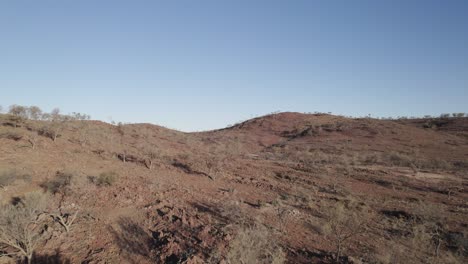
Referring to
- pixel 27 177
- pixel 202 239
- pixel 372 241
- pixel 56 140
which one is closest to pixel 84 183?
pixel 27 177

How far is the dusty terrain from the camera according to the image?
7.38m

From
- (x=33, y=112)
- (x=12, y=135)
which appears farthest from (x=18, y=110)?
(x=12, y=135)

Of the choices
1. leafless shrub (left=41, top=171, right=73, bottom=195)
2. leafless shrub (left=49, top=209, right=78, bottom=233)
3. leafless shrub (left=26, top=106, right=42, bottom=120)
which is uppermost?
leafless shrub (left=26, top=106, right=42, bottom=120)

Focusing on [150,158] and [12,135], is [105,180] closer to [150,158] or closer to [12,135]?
[150,158]

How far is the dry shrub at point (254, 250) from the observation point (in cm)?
615

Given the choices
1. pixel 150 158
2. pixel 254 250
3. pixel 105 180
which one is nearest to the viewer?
pixel 254 250

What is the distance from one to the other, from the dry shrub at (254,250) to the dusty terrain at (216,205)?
0.21 ft

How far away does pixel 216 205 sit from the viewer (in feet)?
34.6

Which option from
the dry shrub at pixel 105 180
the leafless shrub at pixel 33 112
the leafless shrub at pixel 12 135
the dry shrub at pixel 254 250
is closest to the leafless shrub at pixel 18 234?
the dry shrub at pixel 105 180

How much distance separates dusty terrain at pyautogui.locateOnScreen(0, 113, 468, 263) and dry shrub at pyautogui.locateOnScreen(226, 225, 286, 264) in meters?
0.06

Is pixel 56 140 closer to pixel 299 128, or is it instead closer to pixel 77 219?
pixel 77 219

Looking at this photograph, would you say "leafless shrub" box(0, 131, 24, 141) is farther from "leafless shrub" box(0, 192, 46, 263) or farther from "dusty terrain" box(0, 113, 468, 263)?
"leafless shrub" box(0, 192, 46, 263)

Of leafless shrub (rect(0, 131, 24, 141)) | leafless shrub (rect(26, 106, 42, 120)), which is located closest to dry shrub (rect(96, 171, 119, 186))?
leafless shrub (rect(0, 131, 24, 141))

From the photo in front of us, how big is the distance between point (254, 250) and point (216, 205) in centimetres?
416
